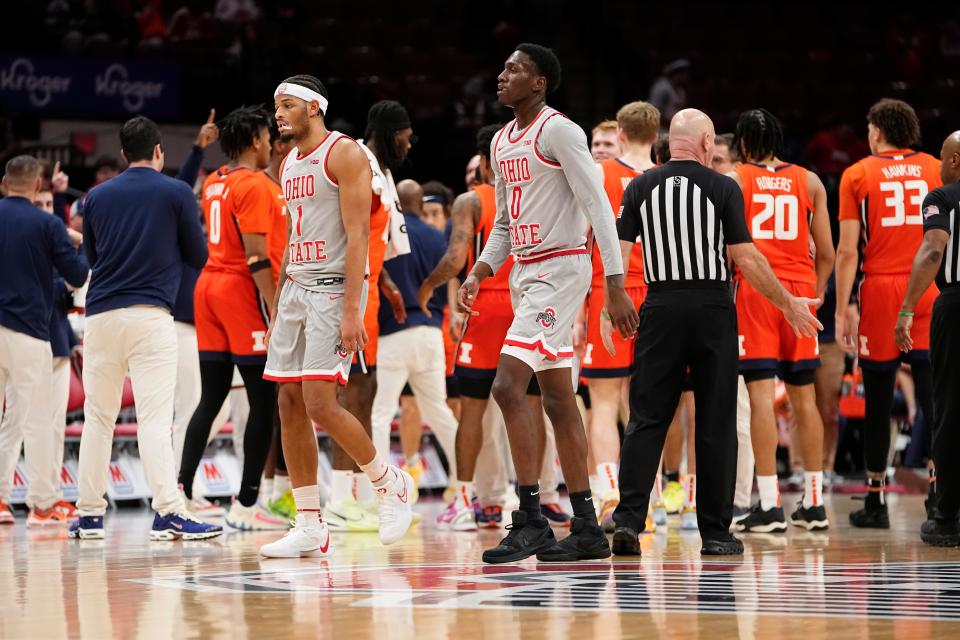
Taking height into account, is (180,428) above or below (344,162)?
below

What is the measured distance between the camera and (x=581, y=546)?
5.88m

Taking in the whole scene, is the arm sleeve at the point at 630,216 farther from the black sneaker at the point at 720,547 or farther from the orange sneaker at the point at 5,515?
the orange sneaker at the point at 5,515

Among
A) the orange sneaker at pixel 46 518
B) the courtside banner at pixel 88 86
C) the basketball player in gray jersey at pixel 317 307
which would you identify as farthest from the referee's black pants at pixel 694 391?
the courtside banner at pixel 88 86

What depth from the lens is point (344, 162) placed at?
6012mm

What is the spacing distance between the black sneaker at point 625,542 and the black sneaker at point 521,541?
1.02 ft

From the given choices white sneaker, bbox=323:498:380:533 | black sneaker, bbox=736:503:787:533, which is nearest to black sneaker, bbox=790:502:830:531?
black sneaker, bbox=736:503:787:533

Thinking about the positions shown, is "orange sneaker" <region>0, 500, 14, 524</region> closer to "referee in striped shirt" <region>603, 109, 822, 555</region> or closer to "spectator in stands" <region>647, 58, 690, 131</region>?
"referee in striped shirt" <region>603, 109, 822, 555</region>

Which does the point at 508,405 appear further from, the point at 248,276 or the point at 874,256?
the point at 874,256

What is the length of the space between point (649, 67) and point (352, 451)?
1282 centimetres

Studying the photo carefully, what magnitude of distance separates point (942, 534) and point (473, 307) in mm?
2714

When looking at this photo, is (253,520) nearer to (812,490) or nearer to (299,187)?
(299,187)

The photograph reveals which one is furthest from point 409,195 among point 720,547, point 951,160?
point 720,547

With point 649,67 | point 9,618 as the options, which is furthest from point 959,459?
point 649,67

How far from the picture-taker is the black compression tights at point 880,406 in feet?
25.7
